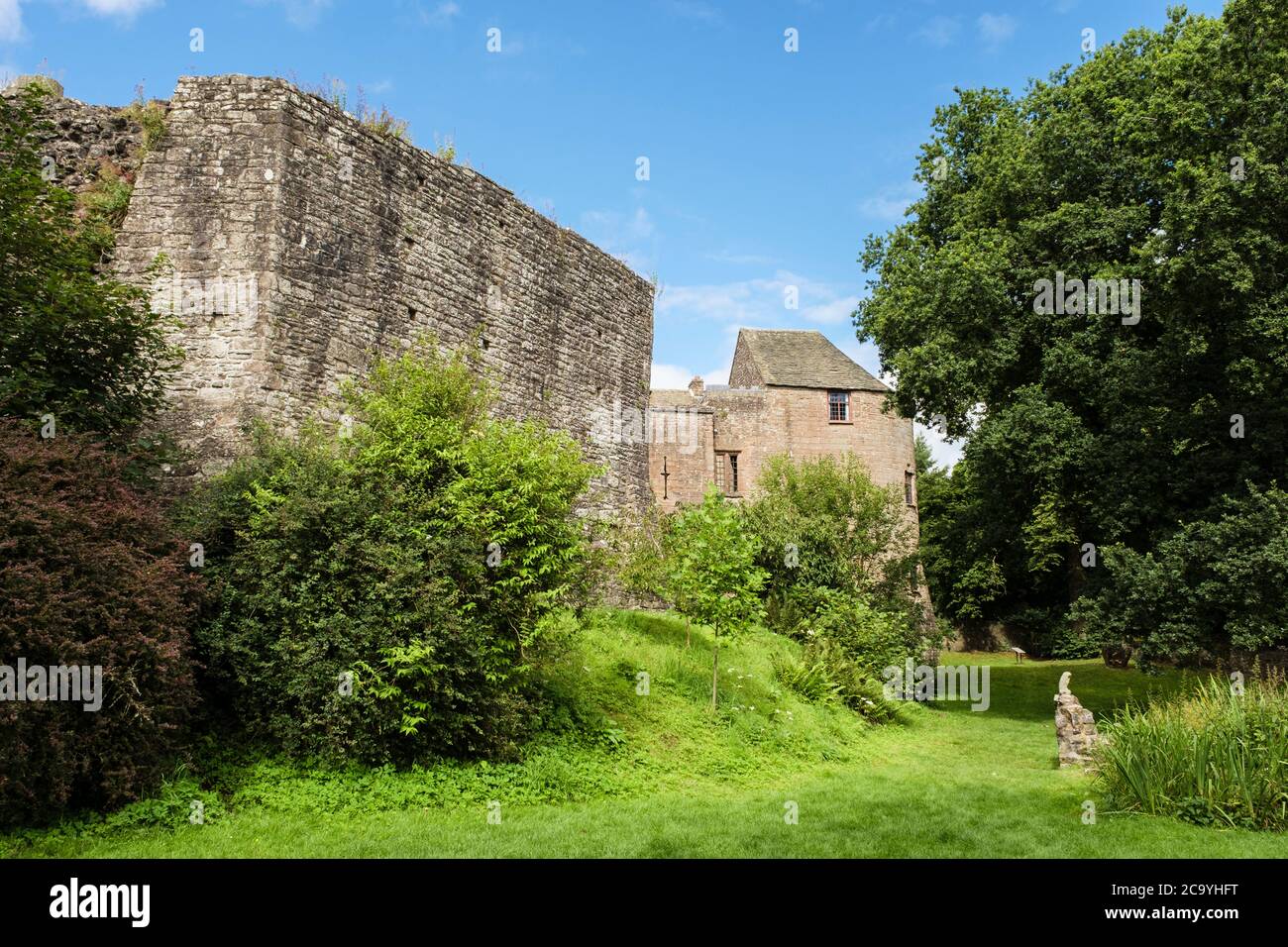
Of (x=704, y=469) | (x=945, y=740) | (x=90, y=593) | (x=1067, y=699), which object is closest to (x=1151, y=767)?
(x=1067, y=699)

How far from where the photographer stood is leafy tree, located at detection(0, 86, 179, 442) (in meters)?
9.18

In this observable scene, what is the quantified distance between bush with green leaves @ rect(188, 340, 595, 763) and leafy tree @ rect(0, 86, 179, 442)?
1.46 meters

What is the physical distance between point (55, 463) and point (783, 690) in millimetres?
11876

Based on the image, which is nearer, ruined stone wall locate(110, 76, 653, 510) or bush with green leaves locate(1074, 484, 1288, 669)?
ruined stone wall locate(110, 76, 653, 510)

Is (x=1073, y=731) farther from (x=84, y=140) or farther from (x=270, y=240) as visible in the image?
(x=84, y=140)

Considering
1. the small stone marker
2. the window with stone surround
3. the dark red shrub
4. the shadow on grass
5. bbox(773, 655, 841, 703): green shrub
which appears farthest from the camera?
the window with stone surround

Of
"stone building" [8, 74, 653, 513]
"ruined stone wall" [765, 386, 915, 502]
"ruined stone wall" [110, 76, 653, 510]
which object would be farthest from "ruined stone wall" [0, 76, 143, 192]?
"ruined stone wall" [765, 386, 915, 502]

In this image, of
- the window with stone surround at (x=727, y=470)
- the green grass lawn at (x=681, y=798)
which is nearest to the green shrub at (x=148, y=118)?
the green grass lawn at (x=681, y=798)

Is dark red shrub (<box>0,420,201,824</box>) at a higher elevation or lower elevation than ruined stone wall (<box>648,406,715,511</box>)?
lower

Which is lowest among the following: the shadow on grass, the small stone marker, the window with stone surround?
the shadow on grass

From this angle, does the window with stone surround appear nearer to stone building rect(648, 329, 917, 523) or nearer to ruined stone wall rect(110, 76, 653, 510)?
stone building rect(648, 329, 917, 523)

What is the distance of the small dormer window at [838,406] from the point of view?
1231 inches

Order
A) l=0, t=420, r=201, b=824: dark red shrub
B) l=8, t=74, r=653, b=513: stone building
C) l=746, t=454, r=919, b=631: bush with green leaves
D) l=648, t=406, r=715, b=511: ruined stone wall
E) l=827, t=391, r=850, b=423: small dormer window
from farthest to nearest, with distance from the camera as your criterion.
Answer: l=827, t=391, r=850, b=423: small dormer window, l=648, t=406, r=715, b=511: ruined stone wall, l=746, t=454, r=919, b=631: bush with green leaves, l=8, t=74, r=653, b=513: stone building, l=0, t=420, r=201, b=824: dark red shrub
